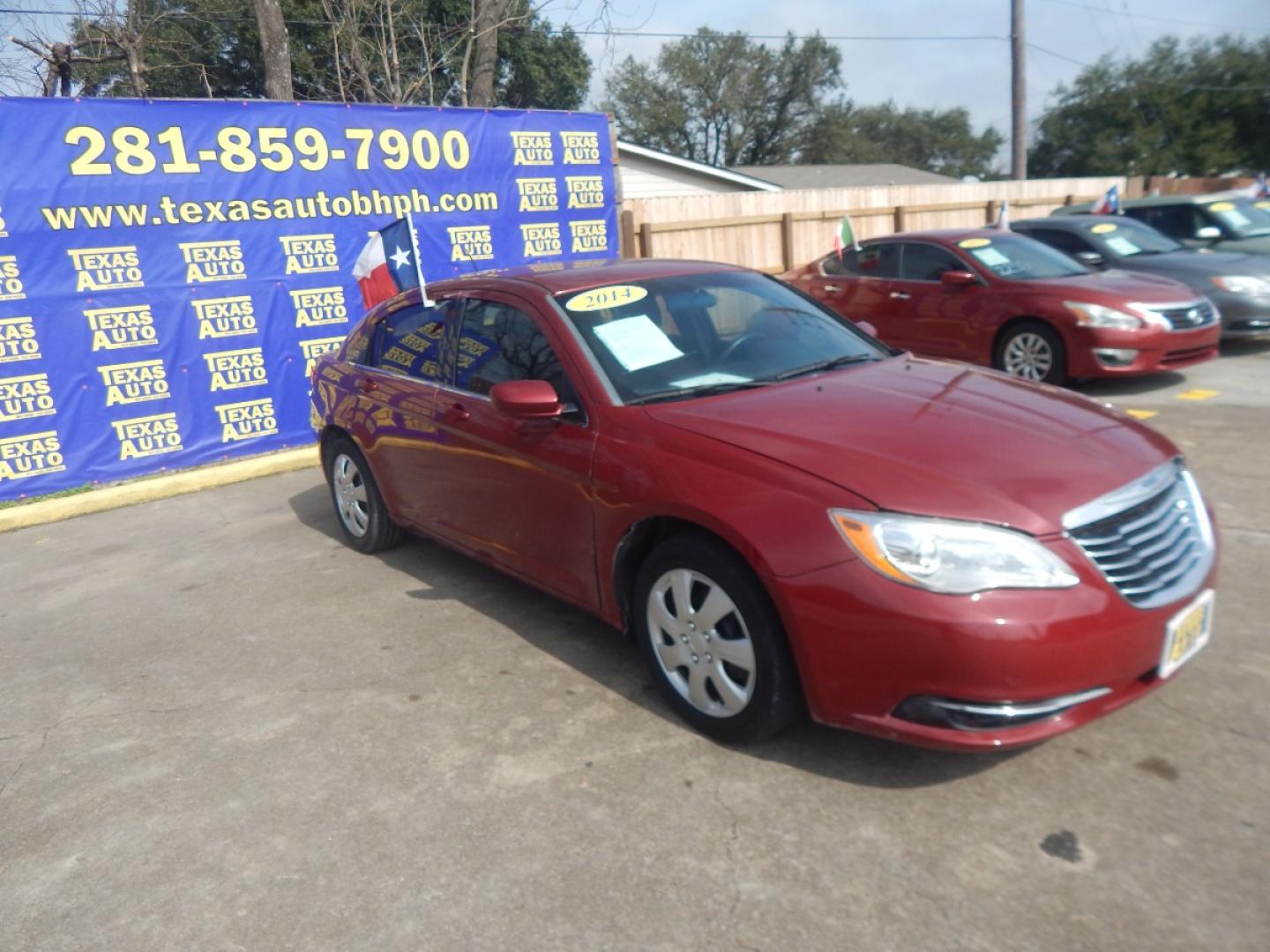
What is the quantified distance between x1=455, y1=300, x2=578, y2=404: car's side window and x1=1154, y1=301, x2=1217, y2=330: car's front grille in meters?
6.21

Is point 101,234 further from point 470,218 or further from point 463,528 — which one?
point 463,528

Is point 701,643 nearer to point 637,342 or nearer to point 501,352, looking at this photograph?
point 637,342

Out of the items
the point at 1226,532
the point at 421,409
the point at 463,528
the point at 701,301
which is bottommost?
the point at 1226,532

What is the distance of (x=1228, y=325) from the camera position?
32.3 feet

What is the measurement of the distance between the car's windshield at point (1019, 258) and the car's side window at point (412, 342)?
576cm

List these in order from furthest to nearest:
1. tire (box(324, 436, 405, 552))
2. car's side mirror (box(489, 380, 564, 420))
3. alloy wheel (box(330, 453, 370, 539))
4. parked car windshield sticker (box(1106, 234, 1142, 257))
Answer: parked car windshield sticker (box(1106, 234, 1142, 257)) < alloy wheel (box(330, 453, 370, 539)) < tire (box(324, 436, 405, 552)) < car's side mirror (box(489, 380, 564, 420))


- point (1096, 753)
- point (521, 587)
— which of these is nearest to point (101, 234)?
point (521, 587)

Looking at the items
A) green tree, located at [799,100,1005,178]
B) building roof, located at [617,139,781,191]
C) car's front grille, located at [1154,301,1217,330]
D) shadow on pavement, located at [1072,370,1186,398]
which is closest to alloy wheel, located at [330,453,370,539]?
shadow on pavement, located at [1072,370,1186,398]

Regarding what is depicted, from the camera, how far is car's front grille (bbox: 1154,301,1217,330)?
8367 mm

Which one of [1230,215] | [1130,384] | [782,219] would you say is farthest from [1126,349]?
[782,219]

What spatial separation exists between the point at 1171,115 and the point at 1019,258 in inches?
1662

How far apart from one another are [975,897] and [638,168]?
937 inches

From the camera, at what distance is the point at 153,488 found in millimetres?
8086

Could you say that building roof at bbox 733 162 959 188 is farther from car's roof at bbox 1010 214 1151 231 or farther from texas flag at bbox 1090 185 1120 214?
car's roof at bbox 1010 214 1151 231
